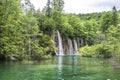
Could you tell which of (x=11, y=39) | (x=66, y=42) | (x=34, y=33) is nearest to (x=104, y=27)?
(x=66, y=42)

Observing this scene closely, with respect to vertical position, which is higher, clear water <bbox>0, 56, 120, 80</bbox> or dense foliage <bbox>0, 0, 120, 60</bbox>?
dense foliage <bbox>0, 0, 120, 60</bbox>

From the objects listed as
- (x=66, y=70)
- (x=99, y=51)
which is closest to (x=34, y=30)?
(x=99, y=51)

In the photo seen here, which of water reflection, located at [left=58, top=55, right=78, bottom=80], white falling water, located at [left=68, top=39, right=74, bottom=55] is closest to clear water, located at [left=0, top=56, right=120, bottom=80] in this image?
water reflection, located at [left=58, top=55, right=78, bottom=80]

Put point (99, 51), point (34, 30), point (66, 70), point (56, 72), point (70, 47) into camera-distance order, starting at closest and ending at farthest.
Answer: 1. point (56, 72)
2. point (66, 70)
3. point (34, 30)
4. point (99, 51)
5. point (70, 47)

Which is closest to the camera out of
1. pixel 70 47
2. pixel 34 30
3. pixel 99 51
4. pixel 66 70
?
pixel 66 70

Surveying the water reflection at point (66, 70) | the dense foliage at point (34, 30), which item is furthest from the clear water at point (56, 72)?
the dense foliage at point (34, 30)

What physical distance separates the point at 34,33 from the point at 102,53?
20.9 meters

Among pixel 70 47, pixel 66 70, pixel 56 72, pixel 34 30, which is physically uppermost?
pixel 34 30

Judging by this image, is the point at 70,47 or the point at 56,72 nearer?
the point at 56,72

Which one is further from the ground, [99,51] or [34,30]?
[34,30]

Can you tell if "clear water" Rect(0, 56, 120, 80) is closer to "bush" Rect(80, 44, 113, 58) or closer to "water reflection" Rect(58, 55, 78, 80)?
"water reflection" Rect(58, 55, 78, 80)

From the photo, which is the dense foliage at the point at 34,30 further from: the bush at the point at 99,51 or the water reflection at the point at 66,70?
the water reflection at the point at 66,70

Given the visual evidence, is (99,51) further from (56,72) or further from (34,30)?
(56,72)

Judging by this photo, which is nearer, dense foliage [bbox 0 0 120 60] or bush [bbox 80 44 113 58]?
dense foliage [bbox 0 0 120 60]
